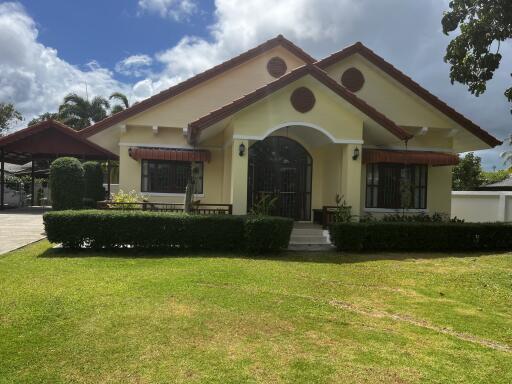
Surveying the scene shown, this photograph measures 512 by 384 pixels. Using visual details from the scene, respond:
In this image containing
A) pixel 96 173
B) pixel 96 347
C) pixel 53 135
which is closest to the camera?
pixel 96 347

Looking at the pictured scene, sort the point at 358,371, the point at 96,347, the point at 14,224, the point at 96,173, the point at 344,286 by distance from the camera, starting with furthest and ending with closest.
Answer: the point at 96,173, the point at 14,224, the point at 344,286, the point at 96,347, the point at 358,371

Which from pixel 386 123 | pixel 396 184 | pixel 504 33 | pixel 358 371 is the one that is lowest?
pixel 358 371

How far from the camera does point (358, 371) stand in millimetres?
4391

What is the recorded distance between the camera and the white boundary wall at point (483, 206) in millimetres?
19688

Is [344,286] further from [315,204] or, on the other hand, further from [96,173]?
[96,173]

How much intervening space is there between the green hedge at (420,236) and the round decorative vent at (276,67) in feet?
24.8

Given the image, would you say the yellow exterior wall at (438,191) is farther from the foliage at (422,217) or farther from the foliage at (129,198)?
the foliage at (129,198)

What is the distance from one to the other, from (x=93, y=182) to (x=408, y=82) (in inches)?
571

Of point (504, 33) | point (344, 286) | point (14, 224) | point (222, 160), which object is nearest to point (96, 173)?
point (14, 224)

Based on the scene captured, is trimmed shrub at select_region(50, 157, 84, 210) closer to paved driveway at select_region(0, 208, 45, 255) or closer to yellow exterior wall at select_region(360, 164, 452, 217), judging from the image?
paved driveway at select_region(0, 208, 45, 255)

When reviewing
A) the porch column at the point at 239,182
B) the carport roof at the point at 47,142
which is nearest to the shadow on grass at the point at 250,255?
the porch column at the point at 239,182

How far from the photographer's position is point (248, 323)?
5.71m

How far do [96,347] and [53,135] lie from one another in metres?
21.7

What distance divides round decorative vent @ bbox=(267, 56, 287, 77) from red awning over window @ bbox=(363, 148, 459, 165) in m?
4.69
